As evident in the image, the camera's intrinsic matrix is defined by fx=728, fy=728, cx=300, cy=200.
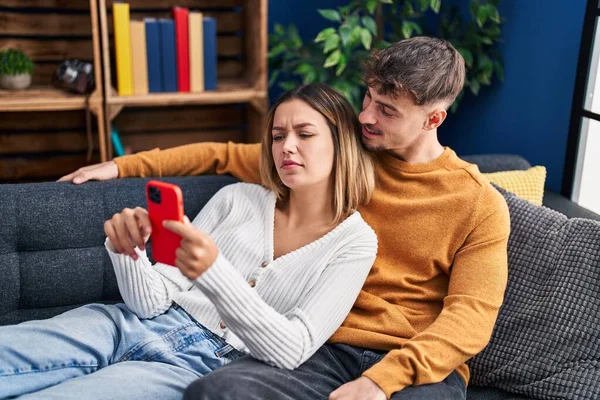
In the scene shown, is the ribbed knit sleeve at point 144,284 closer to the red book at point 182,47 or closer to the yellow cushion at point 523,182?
the yellow cushion at point 523,182

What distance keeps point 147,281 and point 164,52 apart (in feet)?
4.50

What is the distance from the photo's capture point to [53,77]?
2.76 m

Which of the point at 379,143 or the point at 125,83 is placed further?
the point at 125,83

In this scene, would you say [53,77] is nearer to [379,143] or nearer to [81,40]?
[81,40]

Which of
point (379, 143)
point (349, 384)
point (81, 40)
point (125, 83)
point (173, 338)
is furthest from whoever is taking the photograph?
point (81, 40)

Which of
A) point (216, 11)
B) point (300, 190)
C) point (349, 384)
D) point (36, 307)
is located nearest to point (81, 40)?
point (216, 11)

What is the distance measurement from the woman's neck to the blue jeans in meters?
0.33

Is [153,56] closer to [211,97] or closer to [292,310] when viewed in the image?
[211,97]

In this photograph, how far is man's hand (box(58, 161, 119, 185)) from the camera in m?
1.88

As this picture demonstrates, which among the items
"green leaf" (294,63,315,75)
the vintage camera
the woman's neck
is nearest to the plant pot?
the vintage camera

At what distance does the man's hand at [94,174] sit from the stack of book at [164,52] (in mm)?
818

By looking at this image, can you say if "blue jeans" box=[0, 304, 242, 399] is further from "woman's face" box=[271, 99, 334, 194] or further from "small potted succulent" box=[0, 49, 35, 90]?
"small potted succulent" box=[0, 49, 35, 90]

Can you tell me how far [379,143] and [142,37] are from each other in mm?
1340

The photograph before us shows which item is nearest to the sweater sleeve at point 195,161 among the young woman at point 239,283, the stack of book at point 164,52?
the young woman at point 239,283
